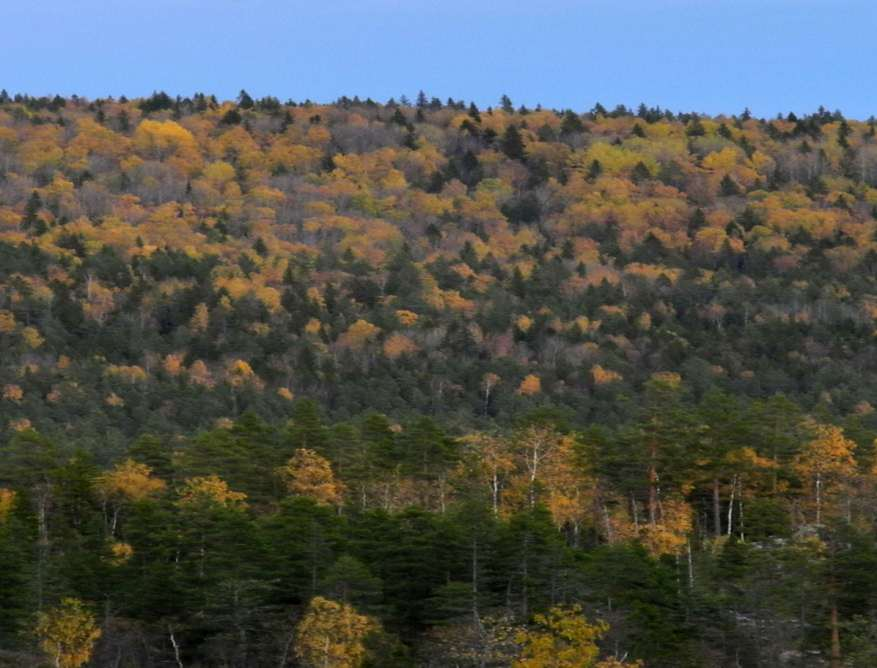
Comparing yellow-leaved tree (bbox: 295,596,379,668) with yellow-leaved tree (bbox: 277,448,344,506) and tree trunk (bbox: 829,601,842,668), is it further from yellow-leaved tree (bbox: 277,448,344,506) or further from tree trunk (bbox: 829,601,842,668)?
yellow-leaved tree (bbox: 277,448,344,506)

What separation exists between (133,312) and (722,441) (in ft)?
364

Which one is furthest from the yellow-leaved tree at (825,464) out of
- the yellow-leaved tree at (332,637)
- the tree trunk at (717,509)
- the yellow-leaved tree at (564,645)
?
the yellow-leaved tree at (332,637)

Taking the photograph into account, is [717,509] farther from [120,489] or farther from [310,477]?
[120,489]

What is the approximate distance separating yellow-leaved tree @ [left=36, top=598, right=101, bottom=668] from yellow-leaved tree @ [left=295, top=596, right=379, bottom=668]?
733 cm

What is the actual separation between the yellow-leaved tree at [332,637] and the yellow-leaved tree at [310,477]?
2018 centimetres

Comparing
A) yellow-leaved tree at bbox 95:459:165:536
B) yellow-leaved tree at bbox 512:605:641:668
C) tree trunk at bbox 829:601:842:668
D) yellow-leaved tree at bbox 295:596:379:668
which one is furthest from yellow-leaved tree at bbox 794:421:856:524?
yellow-leaved tree at bbox 95:459:165:536

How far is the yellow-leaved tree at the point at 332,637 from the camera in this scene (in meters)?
63.4

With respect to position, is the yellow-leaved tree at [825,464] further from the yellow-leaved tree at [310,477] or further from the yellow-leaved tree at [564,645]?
the yellow-leaved tree at [564,645]

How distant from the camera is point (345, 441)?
3580 inches

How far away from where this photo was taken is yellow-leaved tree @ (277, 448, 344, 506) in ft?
282

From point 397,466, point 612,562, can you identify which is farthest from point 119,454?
point 612,562

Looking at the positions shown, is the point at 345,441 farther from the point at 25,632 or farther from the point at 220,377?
the point at 220,377

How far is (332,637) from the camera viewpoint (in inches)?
2516

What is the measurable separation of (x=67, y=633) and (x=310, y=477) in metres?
22.9
